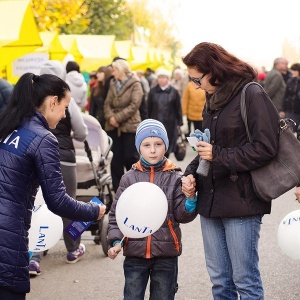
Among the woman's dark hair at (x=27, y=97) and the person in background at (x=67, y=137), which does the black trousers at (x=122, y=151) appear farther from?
the woman's dark hair at (x=27, y=97)

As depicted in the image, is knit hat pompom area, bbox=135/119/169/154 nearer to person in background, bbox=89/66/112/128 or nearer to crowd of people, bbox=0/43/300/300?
crowd of people, bbox=0/43/300/300

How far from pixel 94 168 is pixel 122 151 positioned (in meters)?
2.92

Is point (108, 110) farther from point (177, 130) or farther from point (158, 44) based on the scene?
point (158, 44)

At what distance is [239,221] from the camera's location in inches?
175

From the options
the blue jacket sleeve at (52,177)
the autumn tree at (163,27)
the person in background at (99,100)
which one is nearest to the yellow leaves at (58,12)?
the person in background at (99,100)

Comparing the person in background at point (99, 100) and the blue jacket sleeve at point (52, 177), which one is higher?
the blue jacket sleeve at point (52, 177)

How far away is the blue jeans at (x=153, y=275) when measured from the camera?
4766 mm

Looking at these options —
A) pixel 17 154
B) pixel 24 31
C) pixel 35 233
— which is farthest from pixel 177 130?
pixel 17 154

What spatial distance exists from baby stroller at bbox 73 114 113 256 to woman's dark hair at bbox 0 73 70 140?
3.53m

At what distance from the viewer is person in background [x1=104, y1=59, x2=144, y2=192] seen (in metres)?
10.6

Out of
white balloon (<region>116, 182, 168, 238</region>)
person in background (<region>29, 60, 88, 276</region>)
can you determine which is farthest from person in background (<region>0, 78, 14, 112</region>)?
white balloon (<region>116, 182, 168, 238</region>)

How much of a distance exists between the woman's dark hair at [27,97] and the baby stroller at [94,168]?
353 centimetres

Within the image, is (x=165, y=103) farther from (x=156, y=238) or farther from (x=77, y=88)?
(x=156, y=238)

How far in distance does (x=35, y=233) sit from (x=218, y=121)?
1490mm
